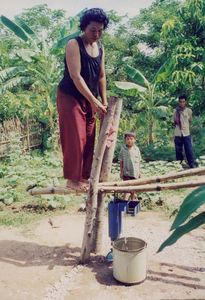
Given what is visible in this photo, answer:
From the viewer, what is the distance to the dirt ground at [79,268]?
2.45 metres

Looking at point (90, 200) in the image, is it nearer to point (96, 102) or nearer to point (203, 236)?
point (96, 102)

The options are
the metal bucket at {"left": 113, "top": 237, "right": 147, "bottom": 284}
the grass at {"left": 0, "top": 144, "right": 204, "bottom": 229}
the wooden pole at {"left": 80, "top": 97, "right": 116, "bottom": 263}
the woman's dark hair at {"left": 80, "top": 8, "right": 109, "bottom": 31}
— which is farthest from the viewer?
the grass at {"left": 0, "top": 144, "right": 204, "bottom": 229}

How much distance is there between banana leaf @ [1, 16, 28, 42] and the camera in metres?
7.80

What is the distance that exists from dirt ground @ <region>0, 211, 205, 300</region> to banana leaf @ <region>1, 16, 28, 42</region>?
6.07 metres

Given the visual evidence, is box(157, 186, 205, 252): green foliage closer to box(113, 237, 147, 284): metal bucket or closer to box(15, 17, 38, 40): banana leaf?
box(113, 237, 147, 284): metal bucket

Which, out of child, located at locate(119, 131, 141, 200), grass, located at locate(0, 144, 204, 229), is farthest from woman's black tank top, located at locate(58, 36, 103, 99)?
grass, located at locate(0, 144, 204, 229)

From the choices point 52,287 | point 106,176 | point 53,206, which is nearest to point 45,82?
point 53,206

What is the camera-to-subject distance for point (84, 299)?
2.38 meters

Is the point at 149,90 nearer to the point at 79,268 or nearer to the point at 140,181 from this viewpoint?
the point at 140,181

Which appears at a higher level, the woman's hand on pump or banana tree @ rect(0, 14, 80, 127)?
banana tree @ rect(0, 14, 80, 127)

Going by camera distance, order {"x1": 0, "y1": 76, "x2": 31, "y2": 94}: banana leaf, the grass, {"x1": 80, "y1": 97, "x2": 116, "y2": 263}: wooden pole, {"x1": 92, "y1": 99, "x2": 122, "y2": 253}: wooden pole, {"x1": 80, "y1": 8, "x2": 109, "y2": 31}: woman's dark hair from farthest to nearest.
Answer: {"x1": 0, "y1": 76, "x2": 31, "y2": 94}: banana leaf, the grass, {"x1": 92, "y1": 99, "x2": 122, "y2": 253}: wooden pole, {"x1": 80, "y1": 97, "x2": 116, "y2": 263}: wooden pole, {"x1": 80, "y1": 8, "x2": 109, "y2": 31}: woman's dark hair

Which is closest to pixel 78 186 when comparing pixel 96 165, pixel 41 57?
pixel 96 165

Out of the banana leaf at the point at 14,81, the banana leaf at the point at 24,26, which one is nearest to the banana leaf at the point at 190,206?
the banana leaf at the point at 14,81

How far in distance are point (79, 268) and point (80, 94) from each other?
161 cm
